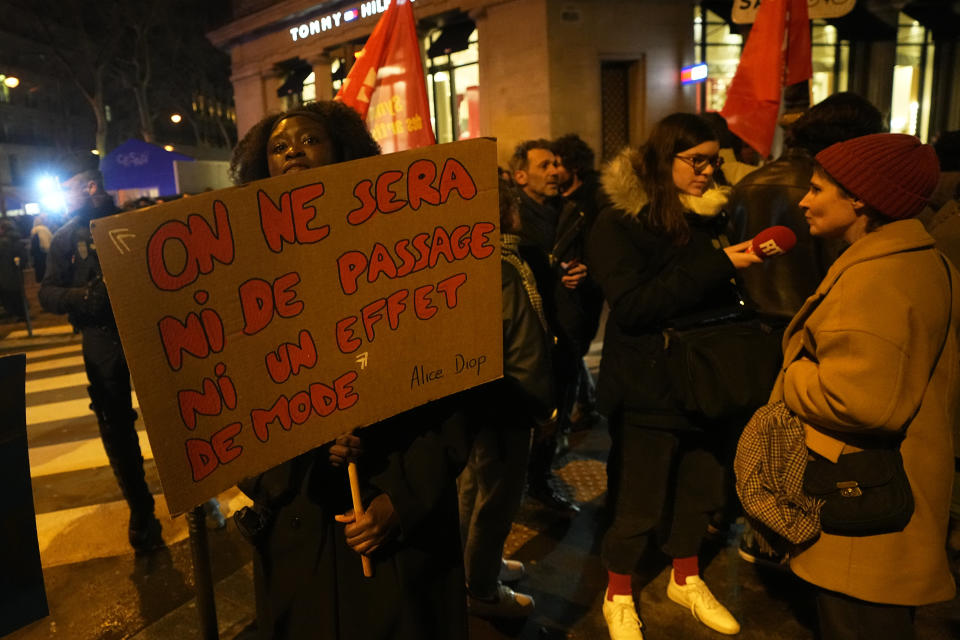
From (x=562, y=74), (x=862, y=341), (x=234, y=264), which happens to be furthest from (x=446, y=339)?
(x=562, y=74)

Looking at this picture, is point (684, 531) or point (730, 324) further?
point (684, 531)

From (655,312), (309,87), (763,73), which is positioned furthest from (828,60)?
(655,312)

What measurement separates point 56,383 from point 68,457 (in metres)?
3.12

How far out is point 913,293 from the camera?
6.04 ft

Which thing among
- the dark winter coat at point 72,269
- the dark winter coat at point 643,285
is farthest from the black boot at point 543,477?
the dark winter coat at point 72,269

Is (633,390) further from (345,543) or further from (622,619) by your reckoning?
(345,543)

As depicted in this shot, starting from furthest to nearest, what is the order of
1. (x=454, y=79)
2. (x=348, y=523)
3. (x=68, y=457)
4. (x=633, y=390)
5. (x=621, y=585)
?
(x=454, y=79), (x=68, y=457), (x=621, y=585), (x=633, y=390), (x=348, y=523)

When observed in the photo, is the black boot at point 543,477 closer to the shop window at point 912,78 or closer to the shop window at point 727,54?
the shop window at point 727,54

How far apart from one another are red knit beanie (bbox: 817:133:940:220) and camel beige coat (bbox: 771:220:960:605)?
2.7 inches

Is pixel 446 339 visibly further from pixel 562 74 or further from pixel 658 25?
pixel 658 25

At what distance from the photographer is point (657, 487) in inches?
115

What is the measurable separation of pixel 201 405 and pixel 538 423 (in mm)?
1840

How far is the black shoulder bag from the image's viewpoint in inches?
75.1

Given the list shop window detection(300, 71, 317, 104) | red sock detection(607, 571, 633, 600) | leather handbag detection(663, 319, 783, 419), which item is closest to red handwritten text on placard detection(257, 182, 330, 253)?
leather handbag detection(663, 319, 783, 419)
